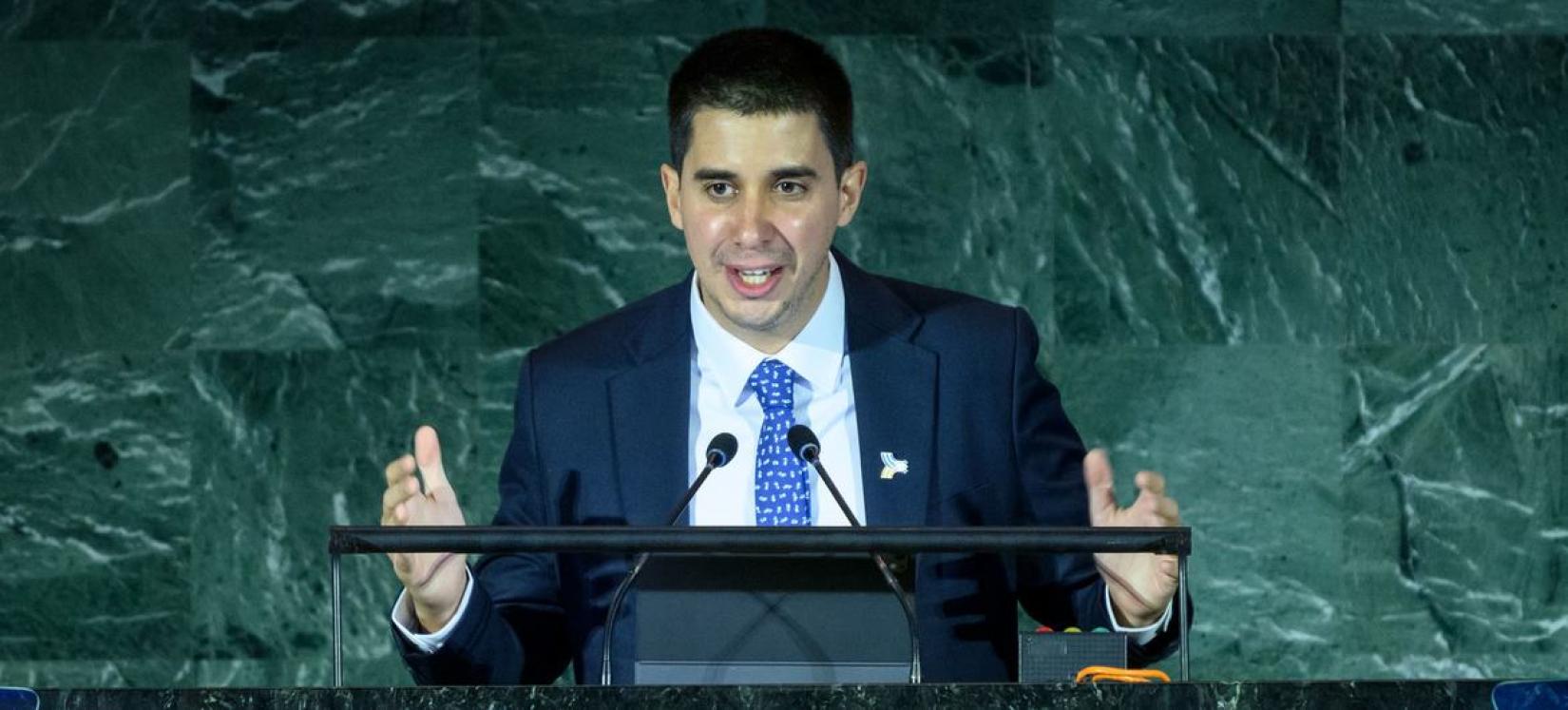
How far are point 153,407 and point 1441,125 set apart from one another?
307cm

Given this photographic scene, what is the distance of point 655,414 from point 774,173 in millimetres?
414

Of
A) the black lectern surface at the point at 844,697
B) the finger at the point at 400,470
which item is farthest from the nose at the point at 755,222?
the black lectern surface at the point at 844,697

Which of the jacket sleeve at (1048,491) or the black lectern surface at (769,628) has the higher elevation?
the jacket sleeve at (1048,491)

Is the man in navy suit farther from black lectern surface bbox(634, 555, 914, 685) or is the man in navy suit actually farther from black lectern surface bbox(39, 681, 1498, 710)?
black lectern surface bbox(39, 681, 1498, 710)

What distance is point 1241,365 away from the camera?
17.3ft

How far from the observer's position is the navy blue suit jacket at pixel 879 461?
132 inches

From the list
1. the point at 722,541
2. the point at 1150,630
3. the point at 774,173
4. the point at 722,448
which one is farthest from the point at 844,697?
the point at 774,173

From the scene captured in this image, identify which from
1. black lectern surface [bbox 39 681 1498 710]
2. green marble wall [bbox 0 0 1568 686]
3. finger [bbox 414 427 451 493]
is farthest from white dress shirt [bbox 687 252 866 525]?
green marble wall [bbox 0 0 1568 686]

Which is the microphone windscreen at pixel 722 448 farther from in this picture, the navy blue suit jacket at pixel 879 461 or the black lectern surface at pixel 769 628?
the navy blue suit jacket at pixel 879 461

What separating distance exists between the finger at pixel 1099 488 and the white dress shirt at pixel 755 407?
0.53m

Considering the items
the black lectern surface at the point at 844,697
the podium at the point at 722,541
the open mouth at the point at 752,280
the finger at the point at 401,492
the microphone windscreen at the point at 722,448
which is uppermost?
the open mouth at the point at 752,280

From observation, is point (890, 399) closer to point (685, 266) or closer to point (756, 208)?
point (756, 208)

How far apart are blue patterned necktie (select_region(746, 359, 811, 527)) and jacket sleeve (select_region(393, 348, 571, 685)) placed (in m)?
0.34

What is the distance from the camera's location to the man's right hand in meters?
2.77
